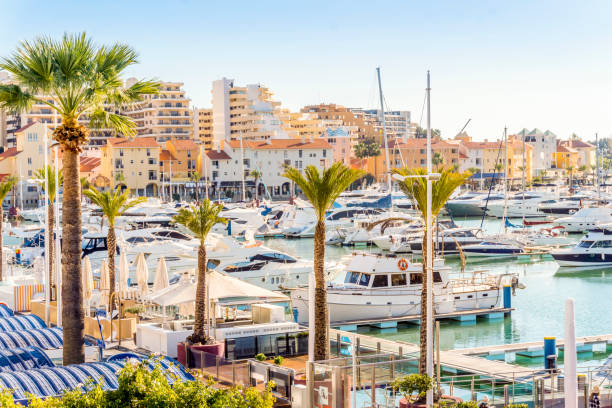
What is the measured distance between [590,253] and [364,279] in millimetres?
27067

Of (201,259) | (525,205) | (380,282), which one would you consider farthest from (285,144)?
(201,259)

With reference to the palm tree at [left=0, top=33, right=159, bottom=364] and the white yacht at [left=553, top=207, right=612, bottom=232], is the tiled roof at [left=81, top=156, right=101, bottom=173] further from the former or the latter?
the palm tree at [left=0, top=33, right=159, bottom=364]

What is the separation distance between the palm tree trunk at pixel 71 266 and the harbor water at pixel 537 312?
16.2 metres

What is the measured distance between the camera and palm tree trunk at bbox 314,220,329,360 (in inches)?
925

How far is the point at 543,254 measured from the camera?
220 ft

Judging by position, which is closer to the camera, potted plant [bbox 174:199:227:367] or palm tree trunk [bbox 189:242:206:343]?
potted plant [bbox 174:199:227:367]

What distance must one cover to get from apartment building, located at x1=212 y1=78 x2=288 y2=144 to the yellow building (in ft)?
120

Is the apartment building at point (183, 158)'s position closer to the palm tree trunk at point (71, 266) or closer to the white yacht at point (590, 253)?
the white yacht at point (590, 253)

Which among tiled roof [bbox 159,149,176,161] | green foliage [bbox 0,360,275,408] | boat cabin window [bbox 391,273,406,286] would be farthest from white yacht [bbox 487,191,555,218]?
green foliage [bbox 0,360,275,408]

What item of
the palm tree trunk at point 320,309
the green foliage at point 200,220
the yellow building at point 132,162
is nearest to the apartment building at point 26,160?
the yellow building at point 132,162

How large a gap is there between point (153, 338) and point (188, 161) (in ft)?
381

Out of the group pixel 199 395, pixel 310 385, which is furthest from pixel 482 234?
pixel 199 395

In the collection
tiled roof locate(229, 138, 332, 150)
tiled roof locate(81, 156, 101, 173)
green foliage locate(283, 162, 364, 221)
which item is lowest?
green foliage locate(283, 162, 364, 221)

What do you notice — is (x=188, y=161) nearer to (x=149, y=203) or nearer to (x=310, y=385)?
(x=149, y=203)
